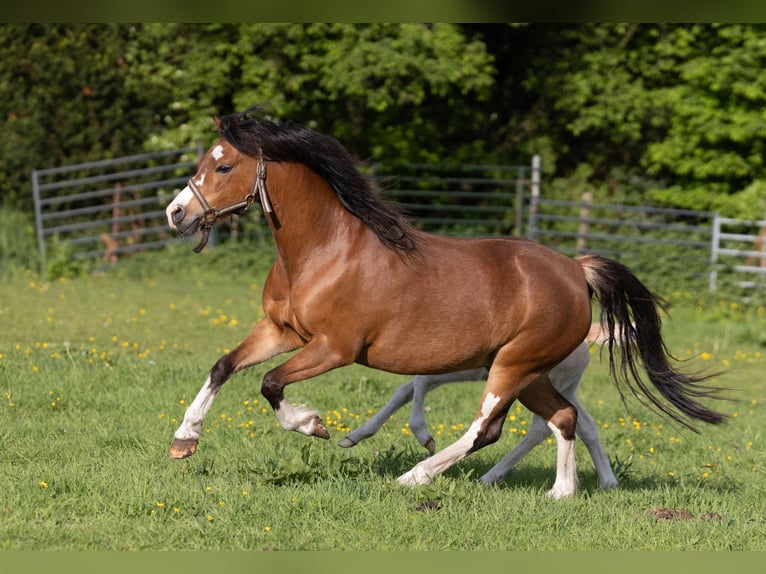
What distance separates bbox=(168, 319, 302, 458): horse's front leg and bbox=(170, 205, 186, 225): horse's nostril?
76cm

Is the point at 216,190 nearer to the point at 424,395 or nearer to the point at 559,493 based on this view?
the point at 424,395

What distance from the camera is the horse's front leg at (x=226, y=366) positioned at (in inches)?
239

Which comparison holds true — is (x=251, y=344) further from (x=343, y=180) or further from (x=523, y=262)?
(x=523, y=262)

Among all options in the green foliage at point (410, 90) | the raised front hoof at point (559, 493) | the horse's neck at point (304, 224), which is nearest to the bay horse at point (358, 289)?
the horse's neck at point (304, 224)

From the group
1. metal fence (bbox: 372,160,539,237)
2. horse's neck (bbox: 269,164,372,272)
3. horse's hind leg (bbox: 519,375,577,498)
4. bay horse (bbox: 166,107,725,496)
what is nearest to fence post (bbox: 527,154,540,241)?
metal fence (bbox: 372,160,539,237)

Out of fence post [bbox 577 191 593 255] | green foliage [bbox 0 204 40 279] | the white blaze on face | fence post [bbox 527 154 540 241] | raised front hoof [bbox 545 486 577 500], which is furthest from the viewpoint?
fence post [bbox 527 154 540 241]

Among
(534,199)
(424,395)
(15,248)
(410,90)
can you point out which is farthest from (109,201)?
(424,395)

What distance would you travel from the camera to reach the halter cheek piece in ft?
19.9

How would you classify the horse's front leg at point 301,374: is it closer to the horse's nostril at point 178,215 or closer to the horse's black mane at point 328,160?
the horse's black mane at point 328,160

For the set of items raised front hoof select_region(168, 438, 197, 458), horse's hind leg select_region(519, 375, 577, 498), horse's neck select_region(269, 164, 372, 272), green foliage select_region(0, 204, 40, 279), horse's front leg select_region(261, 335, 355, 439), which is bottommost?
green foliage select_region(0, 204, 40, 279)

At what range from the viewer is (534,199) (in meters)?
20.2

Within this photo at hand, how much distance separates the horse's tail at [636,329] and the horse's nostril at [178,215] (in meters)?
2.52

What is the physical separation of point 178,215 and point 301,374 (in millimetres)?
1062

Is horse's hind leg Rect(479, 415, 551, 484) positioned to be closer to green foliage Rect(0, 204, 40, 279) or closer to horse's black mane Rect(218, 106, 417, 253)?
horse's black mane Rect(218, 106, 417, 253)
